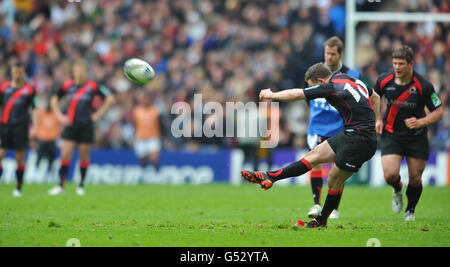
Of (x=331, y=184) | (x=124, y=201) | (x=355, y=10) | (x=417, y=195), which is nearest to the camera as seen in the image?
(x=331, y=184)

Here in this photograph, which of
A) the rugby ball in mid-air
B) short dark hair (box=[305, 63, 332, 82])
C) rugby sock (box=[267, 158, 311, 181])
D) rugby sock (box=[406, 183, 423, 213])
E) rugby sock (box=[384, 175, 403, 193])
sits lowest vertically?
rugby sock (box=[406, 183, 423, 213])

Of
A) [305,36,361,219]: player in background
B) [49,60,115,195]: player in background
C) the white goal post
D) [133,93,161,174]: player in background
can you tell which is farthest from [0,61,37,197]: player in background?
the white goal post

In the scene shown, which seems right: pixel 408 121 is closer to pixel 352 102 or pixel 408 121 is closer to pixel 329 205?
pixel 352 102

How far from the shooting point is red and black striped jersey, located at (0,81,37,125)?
45.8 ft

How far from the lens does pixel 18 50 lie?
23344mm

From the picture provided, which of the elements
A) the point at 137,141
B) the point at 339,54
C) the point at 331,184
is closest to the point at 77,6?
the point at 137,141

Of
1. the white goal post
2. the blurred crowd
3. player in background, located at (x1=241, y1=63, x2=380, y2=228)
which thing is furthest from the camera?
the blurred crowd

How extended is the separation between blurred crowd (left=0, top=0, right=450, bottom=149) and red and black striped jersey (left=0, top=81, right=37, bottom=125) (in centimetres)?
655

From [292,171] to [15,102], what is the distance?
7471 mm

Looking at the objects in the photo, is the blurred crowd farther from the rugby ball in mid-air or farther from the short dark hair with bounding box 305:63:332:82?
the short dark hair with bounding box 305:63:332:82

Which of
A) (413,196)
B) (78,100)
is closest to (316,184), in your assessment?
(413,196)

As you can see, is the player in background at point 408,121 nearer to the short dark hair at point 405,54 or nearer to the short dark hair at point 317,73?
the short dark hair at point 405,54
